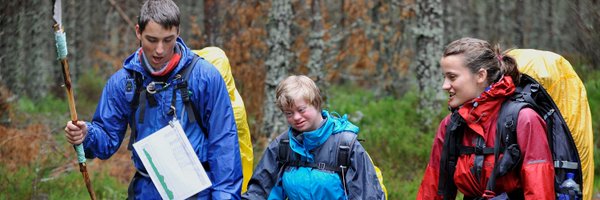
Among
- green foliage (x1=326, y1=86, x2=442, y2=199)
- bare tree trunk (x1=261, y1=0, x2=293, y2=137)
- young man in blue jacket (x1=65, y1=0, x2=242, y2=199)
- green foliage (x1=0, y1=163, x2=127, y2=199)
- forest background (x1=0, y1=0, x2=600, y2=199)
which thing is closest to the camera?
young man in blue jacket (x1=65, y1=0, x2=242, y2=199)

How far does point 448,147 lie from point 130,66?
1766mm

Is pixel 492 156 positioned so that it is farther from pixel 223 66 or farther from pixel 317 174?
pixel 223 66

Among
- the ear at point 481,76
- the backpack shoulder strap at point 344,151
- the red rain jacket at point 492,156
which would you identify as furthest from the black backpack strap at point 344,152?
the ear at point 481,76

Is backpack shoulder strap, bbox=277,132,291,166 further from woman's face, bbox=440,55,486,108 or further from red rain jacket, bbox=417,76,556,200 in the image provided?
woman's face, bbox=440,55,486,108

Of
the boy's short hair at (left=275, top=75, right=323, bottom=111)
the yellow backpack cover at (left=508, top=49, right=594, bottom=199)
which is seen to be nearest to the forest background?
the boy's short hair at (left=275, top=75, right=323, bottom=111)

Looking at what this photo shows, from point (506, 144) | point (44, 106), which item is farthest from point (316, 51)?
point (44, 106)

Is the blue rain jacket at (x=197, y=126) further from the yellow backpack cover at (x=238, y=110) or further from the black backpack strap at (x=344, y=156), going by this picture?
the yellow backpack cover at (x=238, y=110)

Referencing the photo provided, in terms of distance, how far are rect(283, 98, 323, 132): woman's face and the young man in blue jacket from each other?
0.36m

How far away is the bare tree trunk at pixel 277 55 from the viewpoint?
1015 centimetres

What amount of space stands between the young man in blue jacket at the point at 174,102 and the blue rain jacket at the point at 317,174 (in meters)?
0.27

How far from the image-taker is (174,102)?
4.03 m

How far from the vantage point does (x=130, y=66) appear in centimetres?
414

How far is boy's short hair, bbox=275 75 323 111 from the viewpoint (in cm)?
422

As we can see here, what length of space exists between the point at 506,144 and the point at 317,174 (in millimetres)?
1020
